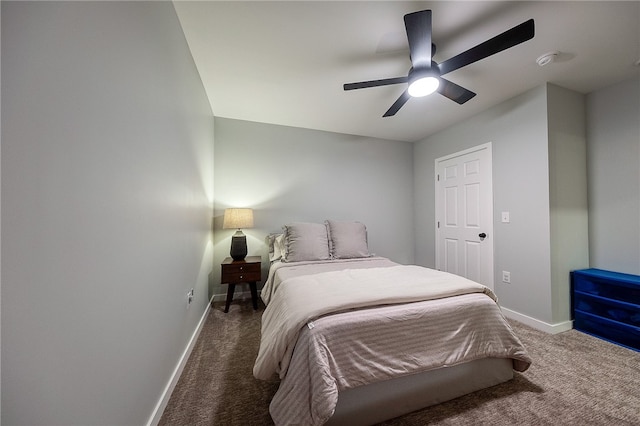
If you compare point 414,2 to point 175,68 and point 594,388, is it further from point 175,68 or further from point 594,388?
point 594,388

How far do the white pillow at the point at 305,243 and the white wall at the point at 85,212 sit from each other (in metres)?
1.36

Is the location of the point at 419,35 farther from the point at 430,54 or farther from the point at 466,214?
the point at 466,214

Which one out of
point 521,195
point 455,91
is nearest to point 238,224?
point 455,91

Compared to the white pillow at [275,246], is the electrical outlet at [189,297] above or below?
below

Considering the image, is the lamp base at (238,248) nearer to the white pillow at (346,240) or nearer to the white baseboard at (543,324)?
the white pillow at (346,240)

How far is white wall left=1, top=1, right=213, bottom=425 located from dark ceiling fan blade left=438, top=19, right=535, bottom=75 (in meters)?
1.81

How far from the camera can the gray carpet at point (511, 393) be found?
1.17 m

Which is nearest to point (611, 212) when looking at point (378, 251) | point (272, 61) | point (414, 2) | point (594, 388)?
point (594, 388)

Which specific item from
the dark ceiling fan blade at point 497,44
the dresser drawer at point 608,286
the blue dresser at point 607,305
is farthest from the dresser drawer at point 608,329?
the dark ceiling fan blade at point 497,44

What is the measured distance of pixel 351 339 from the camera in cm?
109

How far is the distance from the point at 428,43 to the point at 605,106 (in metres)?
2.29

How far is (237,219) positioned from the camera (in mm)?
2625

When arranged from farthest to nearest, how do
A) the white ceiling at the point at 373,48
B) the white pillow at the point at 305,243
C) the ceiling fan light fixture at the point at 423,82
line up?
→ the white pillow at the point at 305,243
the ceiling fan light fixture at the point at 423,82
the white ceiling at the point at 373,48

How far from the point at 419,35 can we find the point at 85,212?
1.84 m
